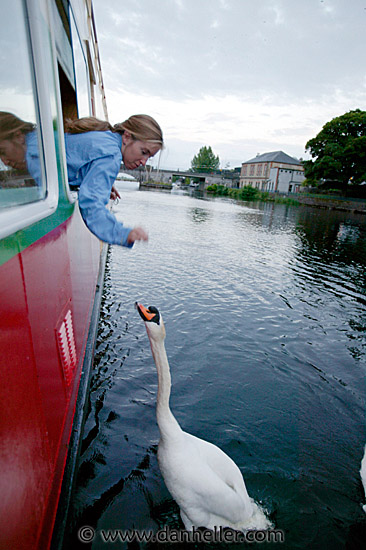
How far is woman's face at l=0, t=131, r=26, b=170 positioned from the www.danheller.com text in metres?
2.56

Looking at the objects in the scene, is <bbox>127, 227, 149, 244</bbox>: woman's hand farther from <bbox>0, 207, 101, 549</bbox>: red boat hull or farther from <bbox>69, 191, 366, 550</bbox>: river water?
<bbox>69, 191, 366, 550</bbox>: river water

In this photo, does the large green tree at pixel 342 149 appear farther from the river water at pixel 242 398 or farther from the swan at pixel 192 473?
the swan at pixel 192 473

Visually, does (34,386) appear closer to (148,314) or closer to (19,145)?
(148,314)

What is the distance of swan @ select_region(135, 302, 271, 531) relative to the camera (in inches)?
86.5

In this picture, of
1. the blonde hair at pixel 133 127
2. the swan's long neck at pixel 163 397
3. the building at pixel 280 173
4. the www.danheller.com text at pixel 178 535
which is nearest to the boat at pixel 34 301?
the blonde hair at pixel 133 127

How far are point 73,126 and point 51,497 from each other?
2.39 m

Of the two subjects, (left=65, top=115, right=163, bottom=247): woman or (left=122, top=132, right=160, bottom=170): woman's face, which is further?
(left=122, top=132, right=160, bottom=170): woman's face

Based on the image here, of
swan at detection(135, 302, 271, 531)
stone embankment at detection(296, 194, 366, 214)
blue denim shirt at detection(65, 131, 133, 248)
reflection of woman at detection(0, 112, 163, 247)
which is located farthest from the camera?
stone embankment at detection(296, 194, 366, 214)

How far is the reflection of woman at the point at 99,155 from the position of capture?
5.18 ft

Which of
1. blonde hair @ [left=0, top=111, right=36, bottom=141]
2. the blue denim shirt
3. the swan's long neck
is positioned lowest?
the swan's long neck

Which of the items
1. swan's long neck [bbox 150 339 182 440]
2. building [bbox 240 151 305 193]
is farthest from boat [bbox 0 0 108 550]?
building [bbox 240 151 305 193]

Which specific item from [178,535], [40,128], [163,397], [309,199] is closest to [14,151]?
[40,128]

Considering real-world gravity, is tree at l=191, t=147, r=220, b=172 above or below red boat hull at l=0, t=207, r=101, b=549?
above

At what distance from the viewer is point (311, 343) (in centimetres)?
554
